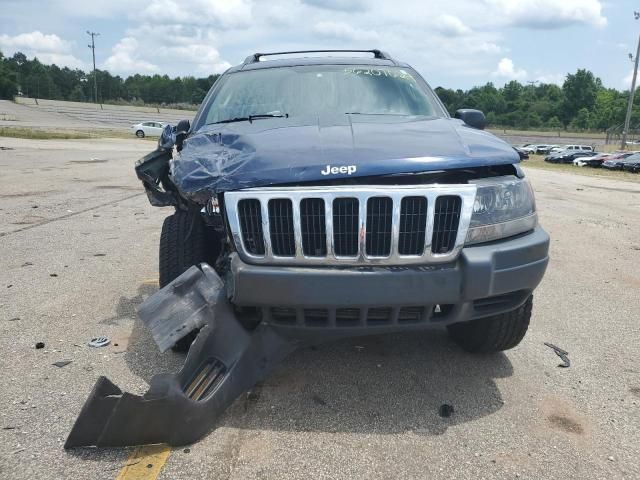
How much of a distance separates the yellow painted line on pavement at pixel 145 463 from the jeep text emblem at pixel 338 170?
143cm

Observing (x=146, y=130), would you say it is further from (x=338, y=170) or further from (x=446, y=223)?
(x=446, y=223)

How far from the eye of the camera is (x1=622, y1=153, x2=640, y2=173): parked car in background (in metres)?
33.7

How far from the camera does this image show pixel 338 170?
256 centimetres

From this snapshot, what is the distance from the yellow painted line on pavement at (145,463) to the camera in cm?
232

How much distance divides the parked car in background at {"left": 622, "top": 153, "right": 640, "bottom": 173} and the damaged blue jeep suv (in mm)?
35649

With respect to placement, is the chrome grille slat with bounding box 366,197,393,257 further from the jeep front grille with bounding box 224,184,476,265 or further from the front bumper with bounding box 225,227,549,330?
the front bumper with bounding box 225,227,549,330

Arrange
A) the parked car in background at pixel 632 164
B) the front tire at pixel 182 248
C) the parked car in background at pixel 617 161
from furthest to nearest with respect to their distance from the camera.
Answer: the parked car in background at pixel 617 161 → the parked car in background at pixel 632 164 → the front tire at pixel 182 248

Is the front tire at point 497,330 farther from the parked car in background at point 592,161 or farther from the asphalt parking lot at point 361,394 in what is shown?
the parked car in background at point 592,161

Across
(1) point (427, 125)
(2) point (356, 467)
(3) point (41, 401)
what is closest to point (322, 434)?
(2) point (356, 467)

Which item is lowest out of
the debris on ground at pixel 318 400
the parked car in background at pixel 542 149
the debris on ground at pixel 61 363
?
the parked car in background at pixel 542 149

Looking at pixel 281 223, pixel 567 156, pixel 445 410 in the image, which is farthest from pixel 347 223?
pixel 567 156

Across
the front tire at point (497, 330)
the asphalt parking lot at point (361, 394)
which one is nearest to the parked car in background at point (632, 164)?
the asphalt parking lot at point (361, 394)

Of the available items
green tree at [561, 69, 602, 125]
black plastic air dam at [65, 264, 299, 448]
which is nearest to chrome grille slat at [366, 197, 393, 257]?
black plastic air dam at [65, 264, 299, 448]

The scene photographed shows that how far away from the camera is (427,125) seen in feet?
10.9
